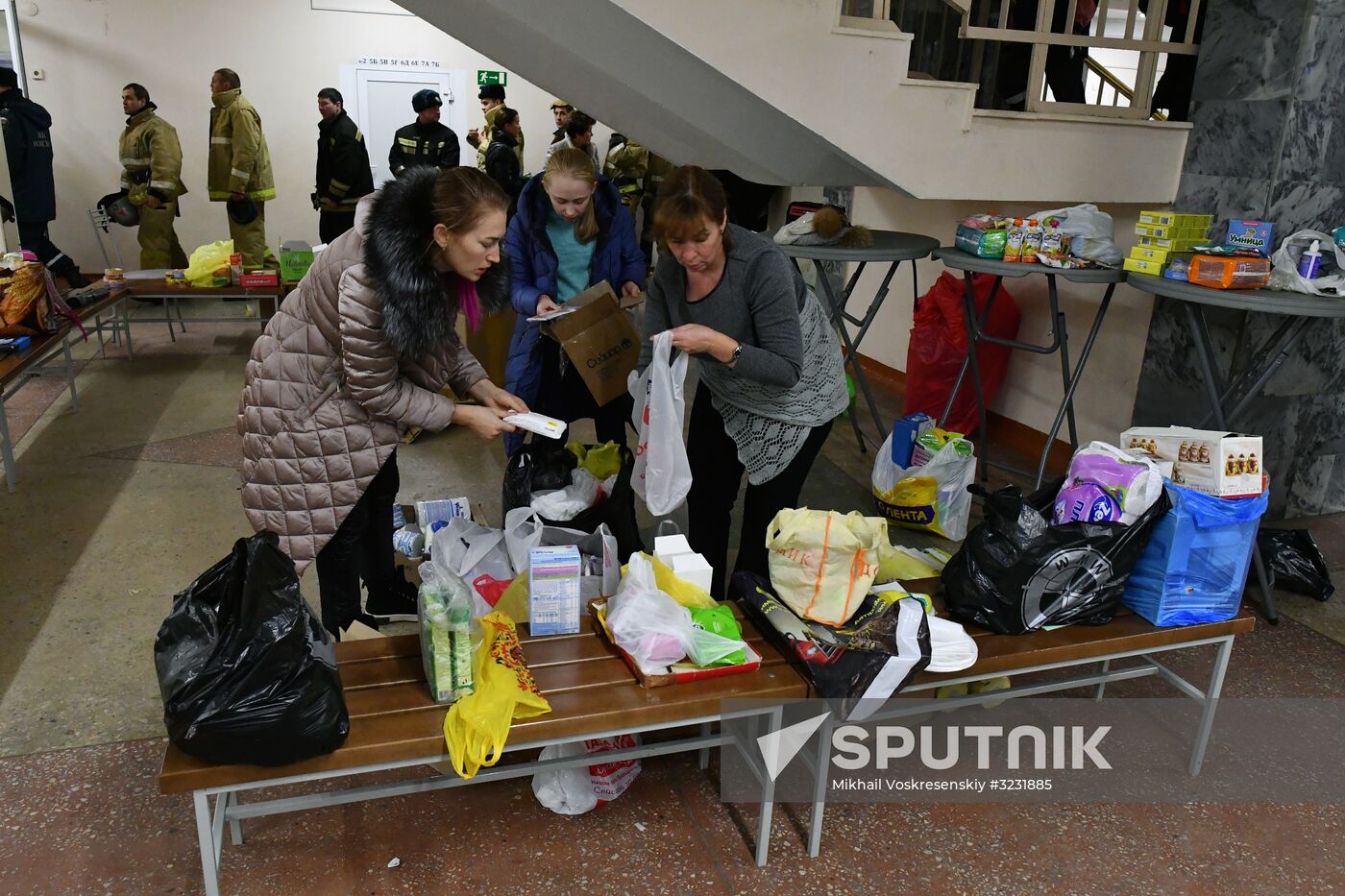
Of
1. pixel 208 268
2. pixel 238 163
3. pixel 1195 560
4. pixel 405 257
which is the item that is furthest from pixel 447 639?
pixel 238 163

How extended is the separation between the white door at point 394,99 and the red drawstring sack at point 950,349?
5497 millimetres

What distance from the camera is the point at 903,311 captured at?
573 cm

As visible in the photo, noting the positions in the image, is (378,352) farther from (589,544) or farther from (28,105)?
(28,105)

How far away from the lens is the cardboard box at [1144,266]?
11.1 feet

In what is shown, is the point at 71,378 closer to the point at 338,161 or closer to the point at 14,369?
the point at 14,369

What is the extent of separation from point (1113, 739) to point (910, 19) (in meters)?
3.45

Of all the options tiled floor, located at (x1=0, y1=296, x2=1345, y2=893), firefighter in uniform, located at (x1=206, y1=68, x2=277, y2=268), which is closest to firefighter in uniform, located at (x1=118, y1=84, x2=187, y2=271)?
firefighter in uniform, located at (x1=206, y1=68, x2=277, y2=268)

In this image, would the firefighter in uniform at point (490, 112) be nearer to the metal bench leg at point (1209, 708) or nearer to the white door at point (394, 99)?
the white door at point (394, 99)

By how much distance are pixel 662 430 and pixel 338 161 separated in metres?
5.59

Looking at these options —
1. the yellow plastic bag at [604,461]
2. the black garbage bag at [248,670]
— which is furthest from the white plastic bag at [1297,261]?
the black garbage bag at [248,670]

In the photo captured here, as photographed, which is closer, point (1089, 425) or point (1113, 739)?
point (1113, 739)

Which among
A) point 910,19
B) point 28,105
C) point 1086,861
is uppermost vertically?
point 910,19

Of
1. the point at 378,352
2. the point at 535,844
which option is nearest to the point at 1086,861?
the point at 535,844

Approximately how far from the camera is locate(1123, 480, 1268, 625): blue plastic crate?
2238 mm
